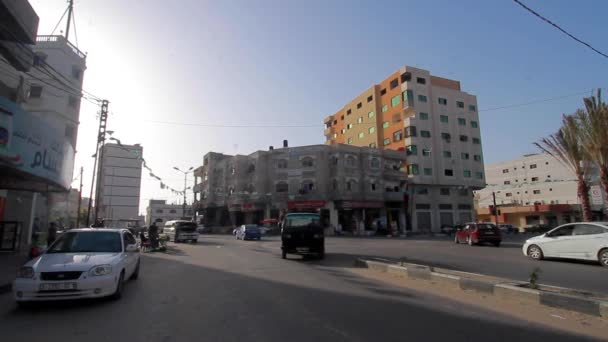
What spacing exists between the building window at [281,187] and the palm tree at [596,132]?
117ft

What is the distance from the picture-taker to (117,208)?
3388 cm

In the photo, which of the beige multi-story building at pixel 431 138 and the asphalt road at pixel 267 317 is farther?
the beige multi-story building at pixel 431 138

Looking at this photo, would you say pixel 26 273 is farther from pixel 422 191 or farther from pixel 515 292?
pixel 422 191

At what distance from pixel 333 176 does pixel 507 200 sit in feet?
→ 171

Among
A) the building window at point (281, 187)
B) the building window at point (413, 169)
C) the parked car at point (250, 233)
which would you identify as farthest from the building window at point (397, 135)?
the parked car at point (250, 233)

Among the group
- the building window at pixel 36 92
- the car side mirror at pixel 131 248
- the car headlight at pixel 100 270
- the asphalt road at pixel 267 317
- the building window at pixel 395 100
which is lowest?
the asphalt road at pixel 267 317

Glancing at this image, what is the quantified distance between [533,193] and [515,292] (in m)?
80.2

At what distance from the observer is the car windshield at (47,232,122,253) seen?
759cm

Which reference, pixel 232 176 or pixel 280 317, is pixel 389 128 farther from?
pixel 280 317

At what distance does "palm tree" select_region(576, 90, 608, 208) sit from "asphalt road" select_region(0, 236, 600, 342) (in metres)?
16.4

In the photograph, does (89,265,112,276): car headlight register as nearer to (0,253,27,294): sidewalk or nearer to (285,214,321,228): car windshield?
(0,253,27,294): sidewalk

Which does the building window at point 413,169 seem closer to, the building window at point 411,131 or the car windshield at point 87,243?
the building window at point 411,131

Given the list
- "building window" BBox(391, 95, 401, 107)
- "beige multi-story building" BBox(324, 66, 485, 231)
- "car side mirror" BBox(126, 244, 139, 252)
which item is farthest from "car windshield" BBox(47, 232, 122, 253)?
"building window" BBox(391, 95, 401, 107)

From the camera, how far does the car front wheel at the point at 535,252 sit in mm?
13922
